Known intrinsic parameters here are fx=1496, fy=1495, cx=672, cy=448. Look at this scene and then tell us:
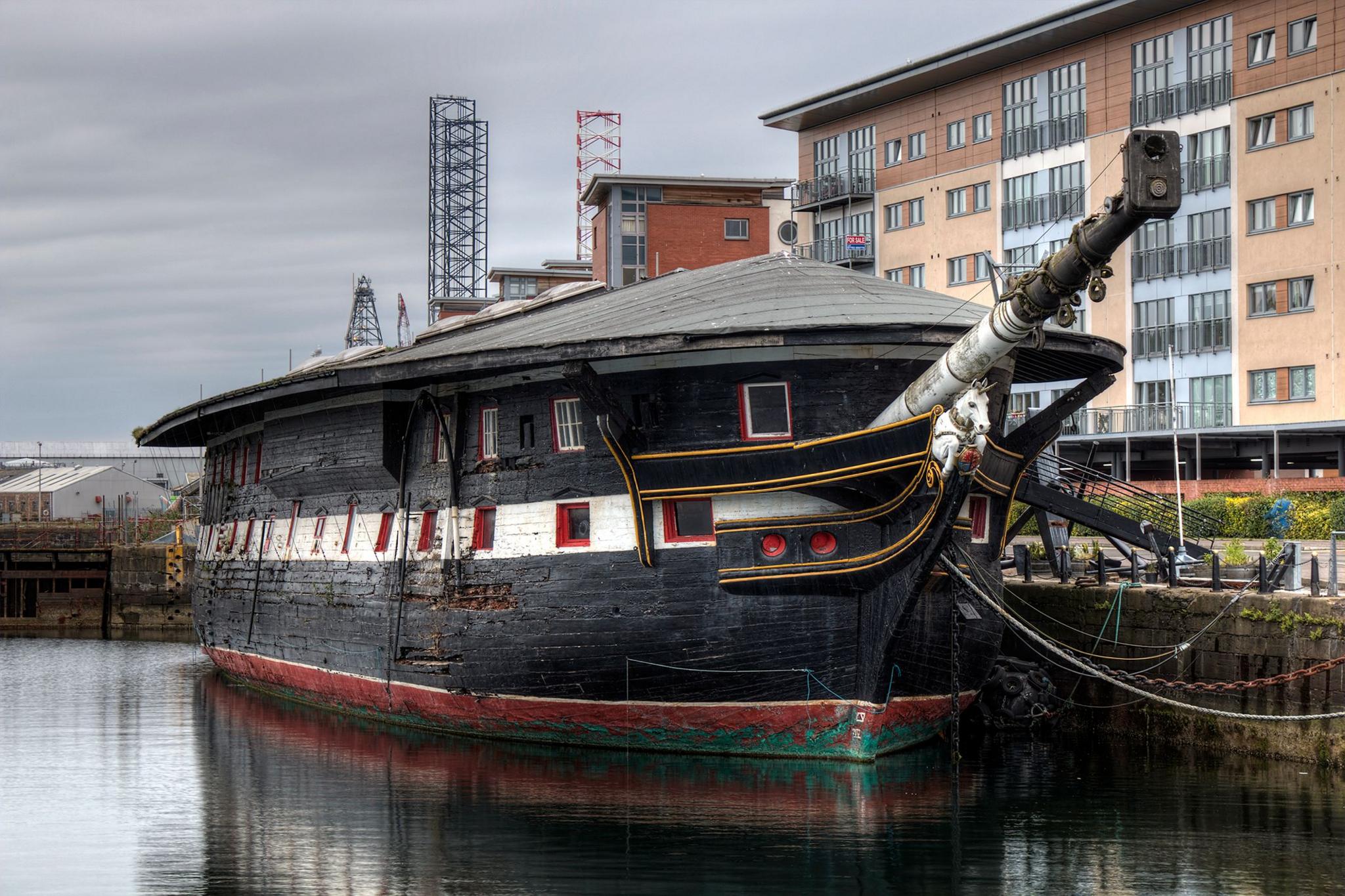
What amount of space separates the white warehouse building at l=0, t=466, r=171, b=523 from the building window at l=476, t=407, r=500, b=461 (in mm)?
89821

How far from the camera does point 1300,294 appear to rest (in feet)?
147

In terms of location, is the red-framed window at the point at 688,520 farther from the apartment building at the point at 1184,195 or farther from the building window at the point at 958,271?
the building window at the point at 958,271

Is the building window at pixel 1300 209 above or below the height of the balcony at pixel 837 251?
below

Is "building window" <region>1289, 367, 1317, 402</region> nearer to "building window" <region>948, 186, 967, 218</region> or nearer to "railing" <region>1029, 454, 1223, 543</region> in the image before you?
"railing" <region>1029, 454, 1223, 543</region>

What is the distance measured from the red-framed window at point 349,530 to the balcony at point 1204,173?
102 feet

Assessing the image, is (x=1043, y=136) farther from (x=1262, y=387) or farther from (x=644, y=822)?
(x=644, y=822)

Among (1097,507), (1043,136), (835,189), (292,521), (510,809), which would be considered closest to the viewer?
(510,809)

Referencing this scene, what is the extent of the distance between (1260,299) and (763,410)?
3200 centimetres

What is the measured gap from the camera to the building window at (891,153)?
2359 inches

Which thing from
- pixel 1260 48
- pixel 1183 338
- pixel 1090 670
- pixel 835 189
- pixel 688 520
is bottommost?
pixel 1090 670

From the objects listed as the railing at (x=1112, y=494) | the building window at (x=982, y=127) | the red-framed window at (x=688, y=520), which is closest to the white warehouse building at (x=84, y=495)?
the building window at (x=982, y=127)

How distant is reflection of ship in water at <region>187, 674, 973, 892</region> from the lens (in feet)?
49.5

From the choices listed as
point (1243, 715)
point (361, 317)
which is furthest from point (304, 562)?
point (361, 317)

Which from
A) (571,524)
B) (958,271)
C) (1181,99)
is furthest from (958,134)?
(571,524)
